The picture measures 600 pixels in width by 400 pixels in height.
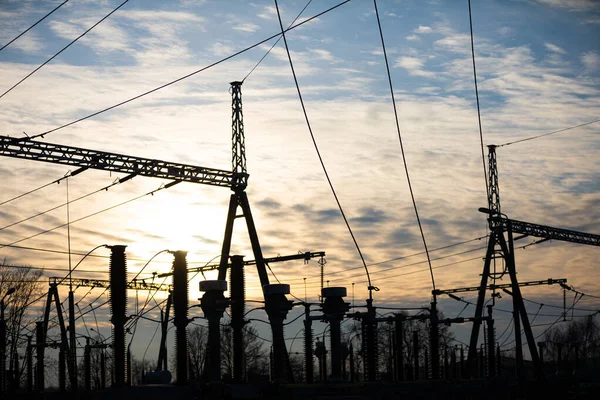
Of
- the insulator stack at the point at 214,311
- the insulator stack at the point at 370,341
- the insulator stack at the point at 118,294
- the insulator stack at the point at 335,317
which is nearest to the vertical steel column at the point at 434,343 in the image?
the insulator stack at the point at 370,341

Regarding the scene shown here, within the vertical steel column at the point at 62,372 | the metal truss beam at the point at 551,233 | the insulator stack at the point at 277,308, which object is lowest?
the vertical steel column at the point at 62,372

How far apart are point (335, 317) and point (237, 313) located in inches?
461

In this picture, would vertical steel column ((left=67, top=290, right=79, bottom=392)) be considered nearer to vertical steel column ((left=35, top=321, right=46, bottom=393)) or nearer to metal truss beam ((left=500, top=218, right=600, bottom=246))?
vertical steel column ((left=35, top=321, right=46, bottom=393))

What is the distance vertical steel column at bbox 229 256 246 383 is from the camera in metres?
37.9

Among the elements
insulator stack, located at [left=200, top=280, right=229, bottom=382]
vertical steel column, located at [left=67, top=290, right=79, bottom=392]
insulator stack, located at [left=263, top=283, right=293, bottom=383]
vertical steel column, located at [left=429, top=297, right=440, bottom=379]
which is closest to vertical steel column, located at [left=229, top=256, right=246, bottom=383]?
insulator stack, located at [left=263, top=283, right=293, bottom=383]

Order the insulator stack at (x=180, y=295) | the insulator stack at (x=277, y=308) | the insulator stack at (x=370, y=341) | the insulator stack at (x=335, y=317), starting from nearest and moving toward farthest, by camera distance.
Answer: the insulator stack at (x=335, y=317) → the insulator stack at (x=277, y=308) → the insulator stack at (x=370, y=341) → the insulator stack at (x=180, y=295)

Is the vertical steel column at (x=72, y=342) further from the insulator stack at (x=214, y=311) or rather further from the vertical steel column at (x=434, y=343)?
the insulator stack at (x=214, y=311)

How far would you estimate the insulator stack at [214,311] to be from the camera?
2706cm

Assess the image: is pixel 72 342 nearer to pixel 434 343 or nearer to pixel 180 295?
pixel 180 295

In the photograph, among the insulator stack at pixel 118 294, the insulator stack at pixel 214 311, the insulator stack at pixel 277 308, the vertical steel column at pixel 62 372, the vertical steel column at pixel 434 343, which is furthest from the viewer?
the vertical steel column at pixel 62 372

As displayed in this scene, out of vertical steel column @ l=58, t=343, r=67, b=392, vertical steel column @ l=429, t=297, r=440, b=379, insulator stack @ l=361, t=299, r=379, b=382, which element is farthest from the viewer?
vertical steel column @ l=58, t=343, r=67, b=392

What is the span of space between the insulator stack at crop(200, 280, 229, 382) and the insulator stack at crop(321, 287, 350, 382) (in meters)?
3.52

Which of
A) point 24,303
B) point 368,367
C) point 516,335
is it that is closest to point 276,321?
point 368,367

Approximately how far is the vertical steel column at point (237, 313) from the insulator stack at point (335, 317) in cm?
829
